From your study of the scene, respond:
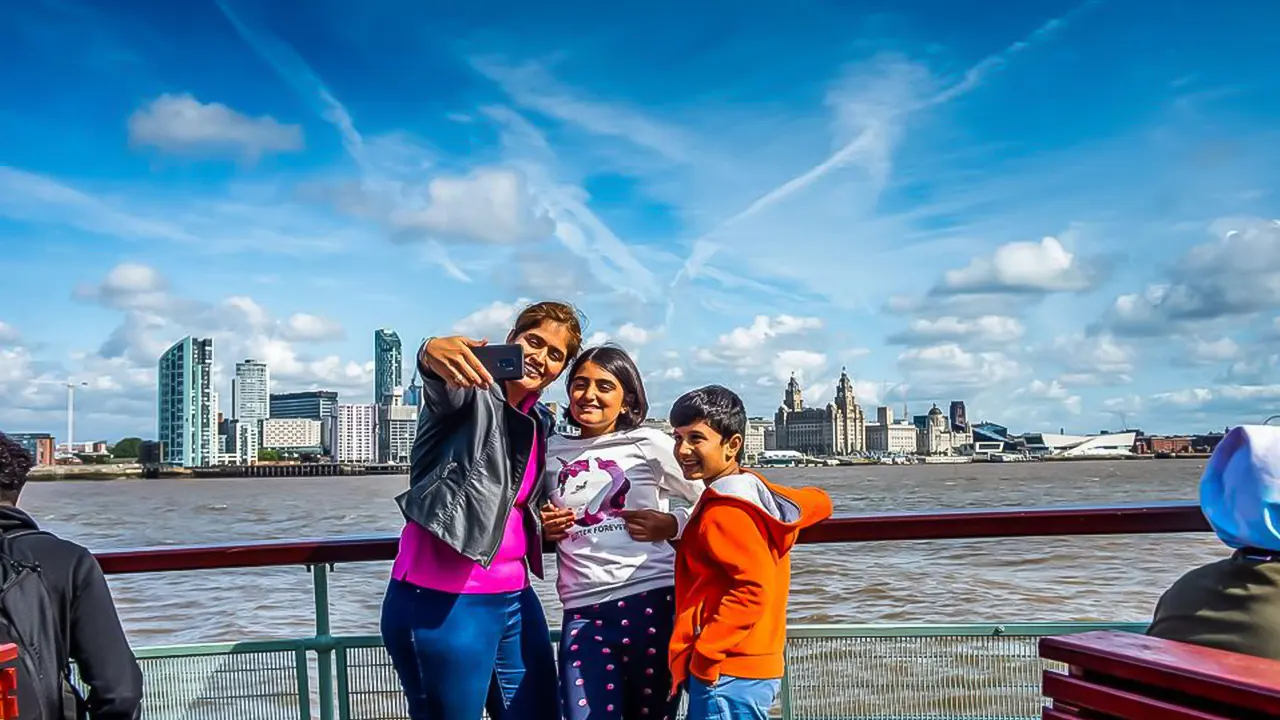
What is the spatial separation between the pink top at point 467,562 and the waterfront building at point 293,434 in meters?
146

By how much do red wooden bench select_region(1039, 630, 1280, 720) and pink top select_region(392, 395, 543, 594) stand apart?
1.27 m

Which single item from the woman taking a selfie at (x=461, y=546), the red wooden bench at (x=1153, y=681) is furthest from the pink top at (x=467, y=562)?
the red wooden bench at (x=1153, y=681)

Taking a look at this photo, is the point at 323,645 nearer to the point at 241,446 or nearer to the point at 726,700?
the point at 726,700

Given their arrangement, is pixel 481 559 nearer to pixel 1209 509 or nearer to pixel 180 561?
pixel 180 561

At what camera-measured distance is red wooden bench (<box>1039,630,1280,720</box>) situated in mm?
1369

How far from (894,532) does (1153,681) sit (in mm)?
1567

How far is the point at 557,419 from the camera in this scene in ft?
9.47

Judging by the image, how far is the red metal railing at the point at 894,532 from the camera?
3039mm

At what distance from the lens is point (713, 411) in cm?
265

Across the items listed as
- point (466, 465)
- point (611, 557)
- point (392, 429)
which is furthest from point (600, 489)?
point (392, 429)

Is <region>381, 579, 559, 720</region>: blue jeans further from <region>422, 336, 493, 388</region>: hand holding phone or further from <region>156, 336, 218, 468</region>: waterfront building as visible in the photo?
<region>156, 336, 218, 468</region>: waterfront building

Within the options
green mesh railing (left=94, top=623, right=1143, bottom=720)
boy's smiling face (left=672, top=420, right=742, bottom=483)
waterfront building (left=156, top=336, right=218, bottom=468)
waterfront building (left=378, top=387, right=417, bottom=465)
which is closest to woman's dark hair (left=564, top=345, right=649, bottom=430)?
boy's smiling face (left=672, top=420, right=742, bottom=483)

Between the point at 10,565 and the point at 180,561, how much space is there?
87cm

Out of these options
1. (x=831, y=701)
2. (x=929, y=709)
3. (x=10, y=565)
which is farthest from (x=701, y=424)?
(x=10, y=565)
